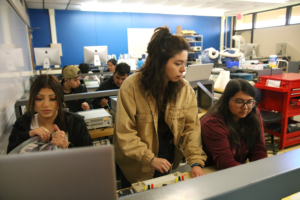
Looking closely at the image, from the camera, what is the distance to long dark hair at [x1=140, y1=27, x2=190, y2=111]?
1.08m

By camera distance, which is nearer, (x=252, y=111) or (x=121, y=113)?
(x=121, y=113)

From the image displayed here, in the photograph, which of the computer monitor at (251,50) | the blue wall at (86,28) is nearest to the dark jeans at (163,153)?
the computer monitor at (251,50)

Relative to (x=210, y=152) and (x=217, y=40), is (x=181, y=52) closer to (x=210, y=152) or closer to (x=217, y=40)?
(x=210, y=152)

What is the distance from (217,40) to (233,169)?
10127mm

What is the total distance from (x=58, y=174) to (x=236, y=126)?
1271mm

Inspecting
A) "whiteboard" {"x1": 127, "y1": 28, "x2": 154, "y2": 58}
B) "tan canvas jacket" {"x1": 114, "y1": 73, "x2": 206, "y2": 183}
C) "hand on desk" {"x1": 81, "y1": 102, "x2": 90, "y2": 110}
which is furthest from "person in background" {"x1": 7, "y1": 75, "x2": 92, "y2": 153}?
"whiteboard" {"x1": 127, "y1": 28, "x2": 154, "y2": 58}

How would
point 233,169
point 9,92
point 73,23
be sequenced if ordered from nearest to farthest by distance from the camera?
point 233,169
point 9,92
point 73,23

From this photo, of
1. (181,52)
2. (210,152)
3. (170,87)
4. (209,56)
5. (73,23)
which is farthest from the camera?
(73,23)

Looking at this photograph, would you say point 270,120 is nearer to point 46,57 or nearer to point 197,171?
point 197,171

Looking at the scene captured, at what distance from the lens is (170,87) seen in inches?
46.9

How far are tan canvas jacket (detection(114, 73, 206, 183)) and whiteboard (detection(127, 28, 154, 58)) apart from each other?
723 cm

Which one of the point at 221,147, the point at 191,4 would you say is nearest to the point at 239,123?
the point at 221,147

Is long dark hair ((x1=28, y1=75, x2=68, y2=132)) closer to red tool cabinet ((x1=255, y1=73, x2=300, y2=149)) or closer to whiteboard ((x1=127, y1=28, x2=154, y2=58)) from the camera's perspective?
red tool cabinet ((x1=255, y1=73, x2=300, y2=149))

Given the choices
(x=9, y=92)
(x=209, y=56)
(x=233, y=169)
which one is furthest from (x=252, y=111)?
(x=209, y=56)
